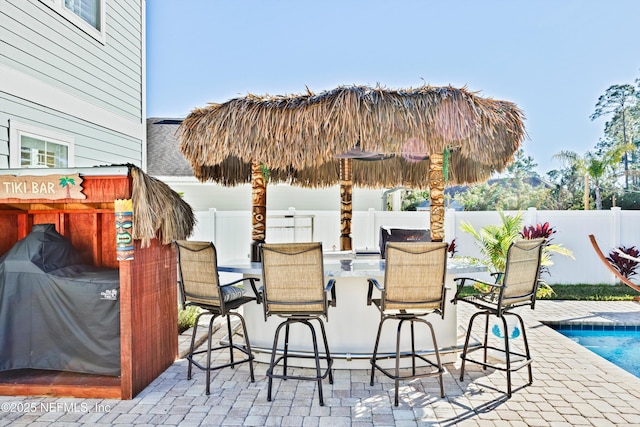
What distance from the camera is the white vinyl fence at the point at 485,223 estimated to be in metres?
8.38

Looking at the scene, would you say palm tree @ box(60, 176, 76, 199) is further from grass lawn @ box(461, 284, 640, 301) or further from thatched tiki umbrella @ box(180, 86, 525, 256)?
grass lawn @ box(461, 284, 640, 301)

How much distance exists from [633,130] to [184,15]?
914 inches

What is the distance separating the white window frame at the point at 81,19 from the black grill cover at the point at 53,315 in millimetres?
3214

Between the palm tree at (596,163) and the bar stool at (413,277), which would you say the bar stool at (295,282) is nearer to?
the bar stool at (413,277)

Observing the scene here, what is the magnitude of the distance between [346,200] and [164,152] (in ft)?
27.4

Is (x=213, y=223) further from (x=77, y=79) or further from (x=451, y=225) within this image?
(x=451, y=225)

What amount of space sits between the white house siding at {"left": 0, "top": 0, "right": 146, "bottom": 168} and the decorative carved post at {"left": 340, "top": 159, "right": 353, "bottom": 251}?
143 inches

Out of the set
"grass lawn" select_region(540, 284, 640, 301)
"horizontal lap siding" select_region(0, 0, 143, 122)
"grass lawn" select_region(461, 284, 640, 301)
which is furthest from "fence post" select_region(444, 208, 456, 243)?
"horizontal lap siding" select_region(0, 0, 143, 122)

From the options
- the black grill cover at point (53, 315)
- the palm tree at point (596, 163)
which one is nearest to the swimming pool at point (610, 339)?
the black grill cover at point (53, 315)

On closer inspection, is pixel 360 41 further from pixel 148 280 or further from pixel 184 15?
A: pixel 148 280

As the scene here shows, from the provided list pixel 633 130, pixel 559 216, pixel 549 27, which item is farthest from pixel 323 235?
pixel 633 130

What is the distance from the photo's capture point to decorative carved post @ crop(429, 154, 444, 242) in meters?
4.74

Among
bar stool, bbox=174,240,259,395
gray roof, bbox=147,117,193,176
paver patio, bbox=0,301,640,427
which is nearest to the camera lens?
paver patio, bbox=0,301,640,427

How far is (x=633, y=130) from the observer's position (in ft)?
76.0
